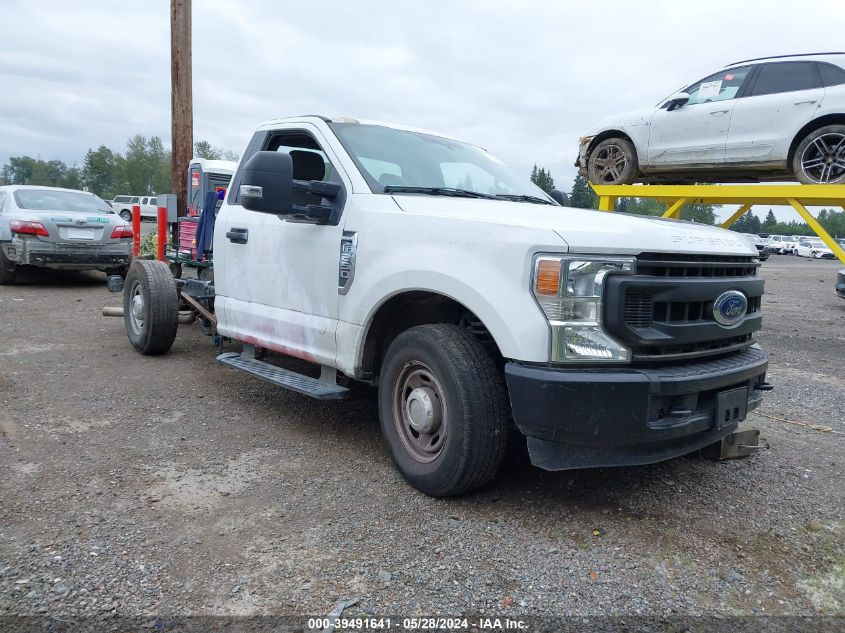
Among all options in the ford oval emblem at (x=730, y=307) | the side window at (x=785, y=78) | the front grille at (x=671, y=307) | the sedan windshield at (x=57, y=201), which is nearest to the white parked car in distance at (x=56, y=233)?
the sedan windshield at (x=57, y=201)

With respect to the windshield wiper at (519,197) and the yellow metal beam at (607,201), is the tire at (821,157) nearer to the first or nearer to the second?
the yellow metal beam at (607,201)

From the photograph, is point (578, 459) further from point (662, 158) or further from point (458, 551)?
point (662, 158)

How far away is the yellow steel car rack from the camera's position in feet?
24.9

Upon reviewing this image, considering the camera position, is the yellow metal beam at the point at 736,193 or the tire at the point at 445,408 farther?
the yellow metal beam at the point at 736,193

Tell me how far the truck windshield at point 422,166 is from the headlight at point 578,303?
1268 mm

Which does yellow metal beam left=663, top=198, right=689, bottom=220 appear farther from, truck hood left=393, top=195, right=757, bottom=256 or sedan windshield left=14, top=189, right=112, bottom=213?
sedan windshield left=14, top=189, right=112, bottom=213

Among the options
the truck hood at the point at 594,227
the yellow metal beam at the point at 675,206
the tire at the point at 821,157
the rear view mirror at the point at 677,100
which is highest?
the rear view mirror at the point at 677,100

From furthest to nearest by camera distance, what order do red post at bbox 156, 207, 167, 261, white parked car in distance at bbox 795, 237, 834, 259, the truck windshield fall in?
1. white parked car in distance at bbox 795, 237, 834, 259
2. red post at bbox 156, 207, 167, 261
3. the truck windshield

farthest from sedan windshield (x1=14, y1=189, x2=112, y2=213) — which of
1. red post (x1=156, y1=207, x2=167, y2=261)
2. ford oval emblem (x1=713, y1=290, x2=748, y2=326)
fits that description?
ford oval emblem (x1=713, y1=290, x2=748, y2=326)

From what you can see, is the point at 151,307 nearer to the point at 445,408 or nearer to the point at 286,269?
the point at 286,269

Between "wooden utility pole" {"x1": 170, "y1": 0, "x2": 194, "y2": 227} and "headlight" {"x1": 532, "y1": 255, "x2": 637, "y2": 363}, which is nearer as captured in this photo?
"headlight" {"x1": 532, "y1": 255, "x2": 637, "y2": 363}

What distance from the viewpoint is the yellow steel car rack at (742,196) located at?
7.60 meters

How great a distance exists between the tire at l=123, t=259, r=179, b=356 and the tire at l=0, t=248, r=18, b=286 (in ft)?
19.6

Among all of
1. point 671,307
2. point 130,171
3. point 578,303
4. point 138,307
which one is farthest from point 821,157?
point 130,171
